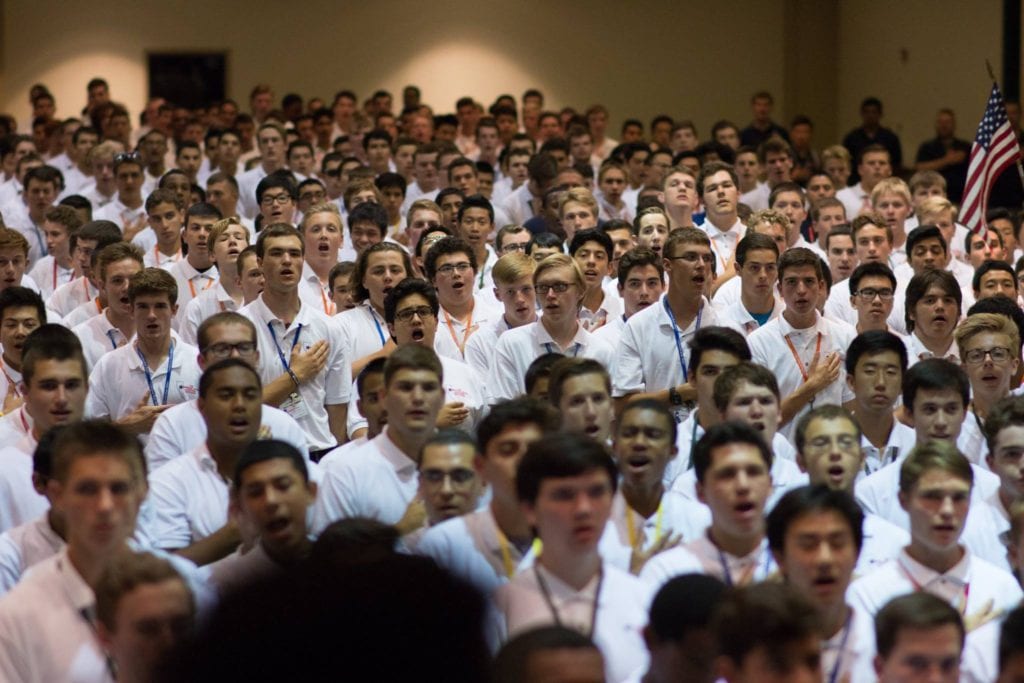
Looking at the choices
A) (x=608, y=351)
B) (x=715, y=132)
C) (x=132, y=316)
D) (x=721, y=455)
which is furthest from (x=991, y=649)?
(x=715, y=132)

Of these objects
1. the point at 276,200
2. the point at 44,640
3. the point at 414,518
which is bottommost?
the point at 44,640

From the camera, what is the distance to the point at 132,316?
27.2 ft

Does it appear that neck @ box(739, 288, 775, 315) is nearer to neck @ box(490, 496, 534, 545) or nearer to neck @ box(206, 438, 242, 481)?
neck @ box(206, 438, 242, 481)

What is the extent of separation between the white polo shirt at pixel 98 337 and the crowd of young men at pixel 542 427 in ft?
0.06

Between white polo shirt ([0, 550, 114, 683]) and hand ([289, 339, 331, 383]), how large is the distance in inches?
134

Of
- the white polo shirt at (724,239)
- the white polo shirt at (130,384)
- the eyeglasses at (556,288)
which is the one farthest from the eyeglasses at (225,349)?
the white polo shirt at (724,239)

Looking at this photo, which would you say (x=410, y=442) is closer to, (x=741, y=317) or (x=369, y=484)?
(x=369, y=484)

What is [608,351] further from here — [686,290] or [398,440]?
[398,440]

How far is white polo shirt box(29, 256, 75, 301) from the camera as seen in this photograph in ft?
36.1

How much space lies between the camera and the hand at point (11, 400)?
7637mm

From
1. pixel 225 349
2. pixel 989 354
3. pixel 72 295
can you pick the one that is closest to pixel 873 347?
pixel 989 354

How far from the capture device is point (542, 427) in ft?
17.9

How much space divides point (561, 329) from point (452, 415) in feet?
3.85

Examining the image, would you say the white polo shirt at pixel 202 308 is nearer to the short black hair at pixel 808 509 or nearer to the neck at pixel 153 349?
the neck at pixel 153 349
